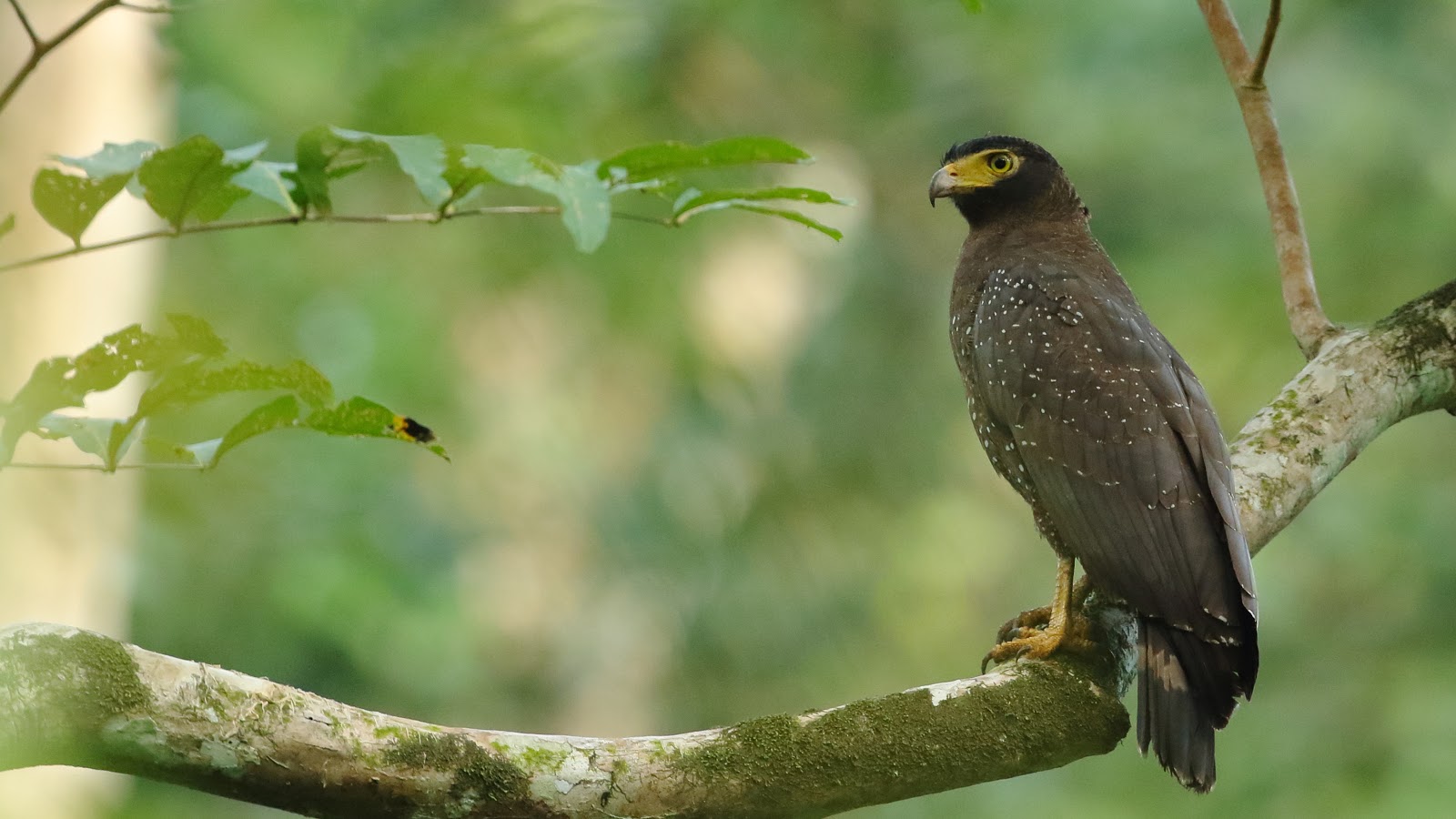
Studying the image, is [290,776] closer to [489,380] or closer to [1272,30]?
[1272,30]

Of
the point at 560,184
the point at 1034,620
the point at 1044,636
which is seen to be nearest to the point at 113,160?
the point at 560,184

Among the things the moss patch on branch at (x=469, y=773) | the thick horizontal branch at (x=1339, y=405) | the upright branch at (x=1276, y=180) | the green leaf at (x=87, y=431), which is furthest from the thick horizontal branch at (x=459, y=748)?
the upright branch at (x=1276, y=180)

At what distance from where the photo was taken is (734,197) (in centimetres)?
201

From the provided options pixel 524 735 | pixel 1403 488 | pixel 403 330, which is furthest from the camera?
pixel 403 330

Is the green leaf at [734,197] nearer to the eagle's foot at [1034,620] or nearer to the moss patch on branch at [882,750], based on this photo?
the moss patch on branch at [882,750]

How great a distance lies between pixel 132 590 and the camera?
9297 millimetres

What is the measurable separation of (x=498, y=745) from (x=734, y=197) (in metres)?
0.94

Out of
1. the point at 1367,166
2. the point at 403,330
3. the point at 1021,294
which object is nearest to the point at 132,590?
the point at 403,330

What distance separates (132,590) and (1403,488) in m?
8.45

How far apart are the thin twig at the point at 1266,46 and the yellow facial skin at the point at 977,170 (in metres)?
0.72

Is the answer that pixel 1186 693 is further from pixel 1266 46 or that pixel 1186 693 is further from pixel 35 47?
pixel 35 47

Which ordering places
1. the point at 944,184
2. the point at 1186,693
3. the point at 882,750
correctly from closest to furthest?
1. the point at 882,750
2. the point at 1186,693
3. the point at 944,184

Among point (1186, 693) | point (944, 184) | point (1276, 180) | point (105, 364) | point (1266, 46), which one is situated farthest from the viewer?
point (944, 184)

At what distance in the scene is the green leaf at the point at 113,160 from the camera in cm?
174
